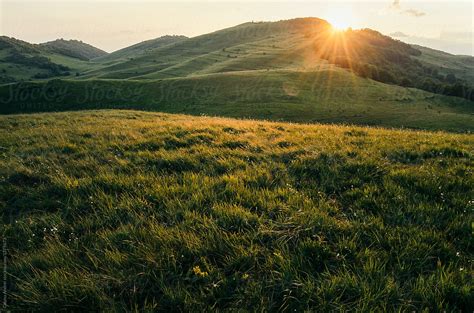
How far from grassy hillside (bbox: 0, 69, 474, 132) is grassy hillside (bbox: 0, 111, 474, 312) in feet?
149

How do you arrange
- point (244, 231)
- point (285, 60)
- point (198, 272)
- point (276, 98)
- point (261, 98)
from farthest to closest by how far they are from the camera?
point (285, 60) → point (261, 98) → point (276, 98) → point (244, 231) → point (198, 272)

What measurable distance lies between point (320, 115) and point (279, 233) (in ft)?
170

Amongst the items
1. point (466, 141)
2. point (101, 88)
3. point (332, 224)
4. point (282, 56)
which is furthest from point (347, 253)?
point (282, 56)

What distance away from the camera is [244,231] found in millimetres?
4973

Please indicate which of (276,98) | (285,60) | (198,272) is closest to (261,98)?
(276,98)

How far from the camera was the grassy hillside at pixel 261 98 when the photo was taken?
54.6 m

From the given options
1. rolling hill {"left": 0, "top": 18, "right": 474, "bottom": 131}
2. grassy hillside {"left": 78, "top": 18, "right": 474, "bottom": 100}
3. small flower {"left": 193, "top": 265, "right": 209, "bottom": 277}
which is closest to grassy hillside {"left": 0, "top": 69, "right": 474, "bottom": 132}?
rolling hill {"left": 0, "top": 18, "right": 474, "bottom": 131}

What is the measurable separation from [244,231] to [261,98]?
59.2 metres

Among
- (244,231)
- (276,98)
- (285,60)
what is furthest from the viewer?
(285,60)

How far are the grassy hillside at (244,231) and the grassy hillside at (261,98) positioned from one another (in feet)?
149

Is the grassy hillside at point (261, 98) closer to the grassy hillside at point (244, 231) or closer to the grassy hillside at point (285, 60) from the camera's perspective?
the grassy hillside at point (285, 60)

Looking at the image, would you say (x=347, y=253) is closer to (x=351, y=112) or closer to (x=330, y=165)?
(x=330, y=165)

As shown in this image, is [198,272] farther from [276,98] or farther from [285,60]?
[285,60]

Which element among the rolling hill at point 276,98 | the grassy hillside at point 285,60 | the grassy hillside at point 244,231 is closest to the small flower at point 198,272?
the grassy hillside at point 244,231
